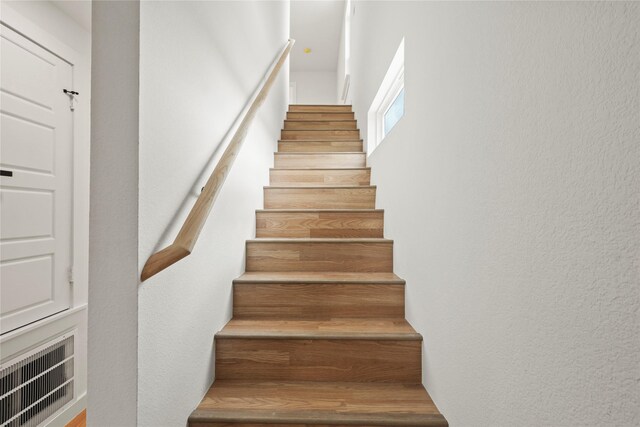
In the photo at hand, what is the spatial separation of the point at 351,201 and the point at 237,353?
1.38 m

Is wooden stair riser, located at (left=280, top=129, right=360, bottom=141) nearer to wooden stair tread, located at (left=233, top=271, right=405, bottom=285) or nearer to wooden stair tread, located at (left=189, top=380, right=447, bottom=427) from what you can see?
wooden stair tread, located at (left=233, top=271, right=405, bottom=285)

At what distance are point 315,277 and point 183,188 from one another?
877mm

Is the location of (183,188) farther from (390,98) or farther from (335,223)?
(390,98)

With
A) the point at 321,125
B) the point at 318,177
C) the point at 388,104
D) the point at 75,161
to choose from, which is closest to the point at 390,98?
the point at 388,104

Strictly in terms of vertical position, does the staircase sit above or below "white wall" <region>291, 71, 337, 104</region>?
below

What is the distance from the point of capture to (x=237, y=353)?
4.14ft

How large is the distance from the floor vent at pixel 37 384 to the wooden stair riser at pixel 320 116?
3155 millimetres

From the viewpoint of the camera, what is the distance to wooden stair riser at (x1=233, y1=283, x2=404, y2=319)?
4.91 ft

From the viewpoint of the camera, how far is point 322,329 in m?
1.34

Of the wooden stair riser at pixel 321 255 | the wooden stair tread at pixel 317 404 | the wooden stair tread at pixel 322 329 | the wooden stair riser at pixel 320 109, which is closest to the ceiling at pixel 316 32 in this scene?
the wooden stair riser at pixel 320 109

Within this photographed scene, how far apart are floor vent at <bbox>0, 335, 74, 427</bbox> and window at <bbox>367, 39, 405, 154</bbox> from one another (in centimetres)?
247

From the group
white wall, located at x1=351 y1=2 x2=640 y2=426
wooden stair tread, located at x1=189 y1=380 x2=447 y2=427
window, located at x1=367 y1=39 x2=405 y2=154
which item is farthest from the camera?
window, located at x1=367 y1=39 x2=405 y2=154

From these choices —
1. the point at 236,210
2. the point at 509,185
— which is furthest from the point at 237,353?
the point at 509,185

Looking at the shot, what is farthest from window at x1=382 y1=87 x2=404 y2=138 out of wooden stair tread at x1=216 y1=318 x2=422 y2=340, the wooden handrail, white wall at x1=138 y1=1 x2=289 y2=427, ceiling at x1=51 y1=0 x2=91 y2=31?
→ ceiling at x1=51 y1=0 x2=91 y2=31
